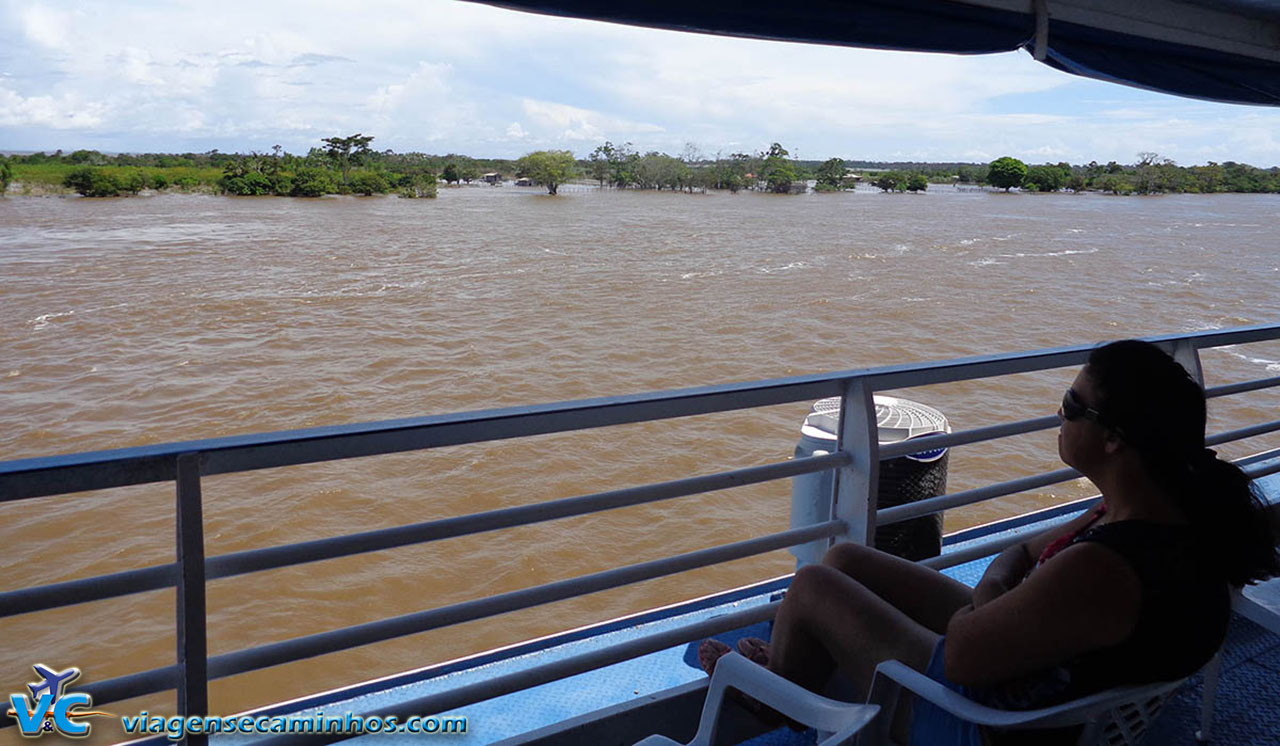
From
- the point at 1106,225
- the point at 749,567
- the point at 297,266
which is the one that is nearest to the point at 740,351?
the point at 749,567

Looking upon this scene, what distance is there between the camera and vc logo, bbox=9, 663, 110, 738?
1114 millimetres

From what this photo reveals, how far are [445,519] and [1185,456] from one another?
2.87 feet

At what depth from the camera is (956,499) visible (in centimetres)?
164

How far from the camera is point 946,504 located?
1627mm

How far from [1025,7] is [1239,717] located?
139 cm

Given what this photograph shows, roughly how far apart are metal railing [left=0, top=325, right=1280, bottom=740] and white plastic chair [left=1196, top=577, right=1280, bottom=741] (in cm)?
45

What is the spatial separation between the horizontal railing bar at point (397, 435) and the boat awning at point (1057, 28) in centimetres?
59

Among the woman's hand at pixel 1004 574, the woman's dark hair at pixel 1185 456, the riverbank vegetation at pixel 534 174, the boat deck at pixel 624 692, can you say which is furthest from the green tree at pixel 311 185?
the woman's dark hair at pixel 1185 456

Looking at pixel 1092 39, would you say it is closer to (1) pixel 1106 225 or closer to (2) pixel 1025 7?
(2) pixel 1025 7

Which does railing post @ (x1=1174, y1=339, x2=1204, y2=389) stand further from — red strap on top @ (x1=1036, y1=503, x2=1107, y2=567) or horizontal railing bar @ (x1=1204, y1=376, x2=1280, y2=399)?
red strap on top @ (x1=1036, y1=503, x2=1107, y2=567)

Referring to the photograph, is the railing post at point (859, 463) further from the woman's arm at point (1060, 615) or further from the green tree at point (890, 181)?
the green tree at point (890, 181)

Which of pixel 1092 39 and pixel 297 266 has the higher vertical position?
pixel 1092 39

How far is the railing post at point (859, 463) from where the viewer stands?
155 cm

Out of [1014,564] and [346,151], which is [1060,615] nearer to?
[1014,564]
